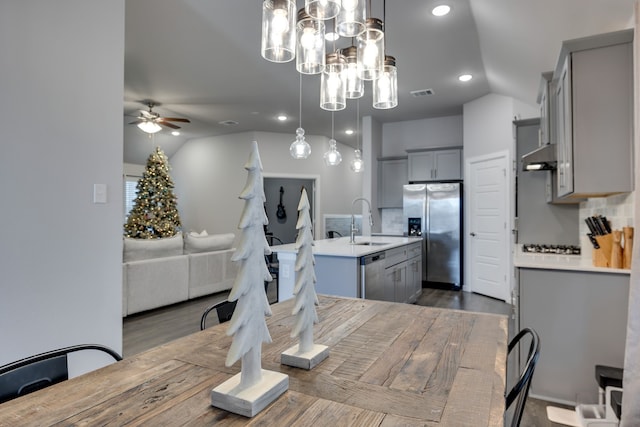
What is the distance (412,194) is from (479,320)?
4.78 metres

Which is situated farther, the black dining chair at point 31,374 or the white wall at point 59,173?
the white wall at point 59,173

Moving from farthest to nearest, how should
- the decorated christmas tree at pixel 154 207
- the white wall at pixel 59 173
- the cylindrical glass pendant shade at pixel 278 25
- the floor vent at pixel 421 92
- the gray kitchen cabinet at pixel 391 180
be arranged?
the gray kitchen cabinet at pixel 391 180 → the decorated christmas tree at pixel 154 207 → the floor vent at pixel 421 92 → the white wall at pixel 59 173 → the cylindrical glass pendant shade at pixel 278 25

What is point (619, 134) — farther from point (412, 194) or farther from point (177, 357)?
point (412, 194)

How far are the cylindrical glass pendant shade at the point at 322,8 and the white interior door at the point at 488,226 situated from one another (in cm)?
438

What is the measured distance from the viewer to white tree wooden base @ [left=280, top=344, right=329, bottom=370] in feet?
3.43

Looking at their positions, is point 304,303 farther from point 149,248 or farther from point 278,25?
point 149,248

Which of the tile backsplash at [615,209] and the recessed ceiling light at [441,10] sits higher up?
the recessed ceiling light at [441,10]

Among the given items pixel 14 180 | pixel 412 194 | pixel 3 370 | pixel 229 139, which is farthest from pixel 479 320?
pixel 229 139

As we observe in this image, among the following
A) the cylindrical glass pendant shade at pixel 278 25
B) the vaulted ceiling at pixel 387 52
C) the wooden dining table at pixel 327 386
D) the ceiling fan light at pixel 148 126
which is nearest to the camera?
the wooden dining table at pixel 327 386

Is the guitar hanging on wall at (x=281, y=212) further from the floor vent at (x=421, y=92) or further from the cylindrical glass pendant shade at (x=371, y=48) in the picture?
the cylindrical glass pendant shade at (x=371, y=48)

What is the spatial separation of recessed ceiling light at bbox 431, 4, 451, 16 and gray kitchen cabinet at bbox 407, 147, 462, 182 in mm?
3204

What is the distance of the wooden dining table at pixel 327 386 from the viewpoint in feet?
2.56

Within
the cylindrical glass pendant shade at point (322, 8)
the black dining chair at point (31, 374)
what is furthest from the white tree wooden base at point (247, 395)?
the cylindrical glass pendant shade at point (322, 8)

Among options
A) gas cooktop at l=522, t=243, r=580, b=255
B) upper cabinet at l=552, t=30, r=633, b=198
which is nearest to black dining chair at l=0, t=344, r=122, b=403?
upper cabinet at l=552, t=30, r=633, b=198
